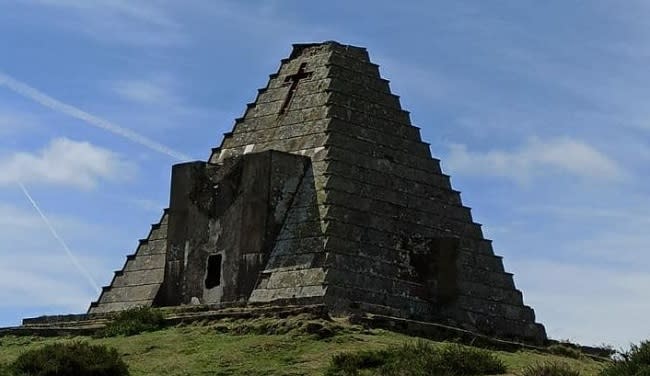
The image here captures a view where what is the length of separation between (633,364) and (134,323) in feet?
37.8

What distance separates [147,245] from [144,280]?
1.31 metres

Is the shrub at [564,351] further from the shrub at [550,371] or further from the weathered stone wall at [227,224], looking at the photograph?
the shrub at [550,371]

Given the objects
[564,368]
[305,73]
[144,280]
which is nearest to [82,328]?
[144,280]

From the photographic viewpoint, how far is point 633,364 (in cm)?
2475

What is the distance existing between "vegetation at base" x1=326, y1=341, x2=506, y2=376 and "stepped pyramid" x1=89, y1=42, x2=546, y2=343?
4.61 meters

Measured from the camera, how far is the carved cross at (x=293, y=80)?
1475 inches

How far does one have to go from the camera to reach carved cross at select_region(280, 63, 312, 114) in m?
37.5

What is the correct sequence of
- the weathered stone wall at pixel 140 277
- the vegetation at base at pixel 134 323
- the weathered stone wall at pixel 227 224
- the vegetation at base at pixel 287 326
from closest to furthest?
the vegetation at base at pixel 287 326 → the vegetation at base at pixel 134 323 → the weathered stone wall at pixel 227 224 → the weathered stone wall at pixel 140 277

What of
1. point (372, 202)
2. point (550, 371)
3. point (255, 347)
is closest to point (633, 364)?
point (550, 371)

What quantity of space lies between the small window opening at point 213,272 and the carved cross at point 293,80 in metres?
4.60

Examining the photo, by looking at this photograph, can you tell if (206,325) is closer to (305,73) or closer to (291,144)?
(291,144)

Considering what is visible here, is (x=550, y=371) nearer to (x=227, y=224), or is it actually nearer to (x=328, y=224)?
(x=328, y=224)

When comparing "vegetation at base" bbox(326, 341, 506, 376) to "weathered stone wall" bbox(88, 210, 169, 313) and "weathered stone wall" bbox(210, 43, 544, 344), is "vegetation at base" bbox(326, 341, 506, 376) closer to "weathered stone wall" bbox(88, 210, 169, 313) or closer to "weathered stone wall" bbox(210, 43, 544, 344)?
"weathered stone wall" bbox(210, 43, 544, 344)

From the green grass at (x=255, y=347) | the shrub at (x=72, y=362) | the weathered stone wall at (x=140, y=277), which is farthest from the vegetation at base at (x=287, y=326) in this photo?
the weathered stone wall at (x=140, y=277)
